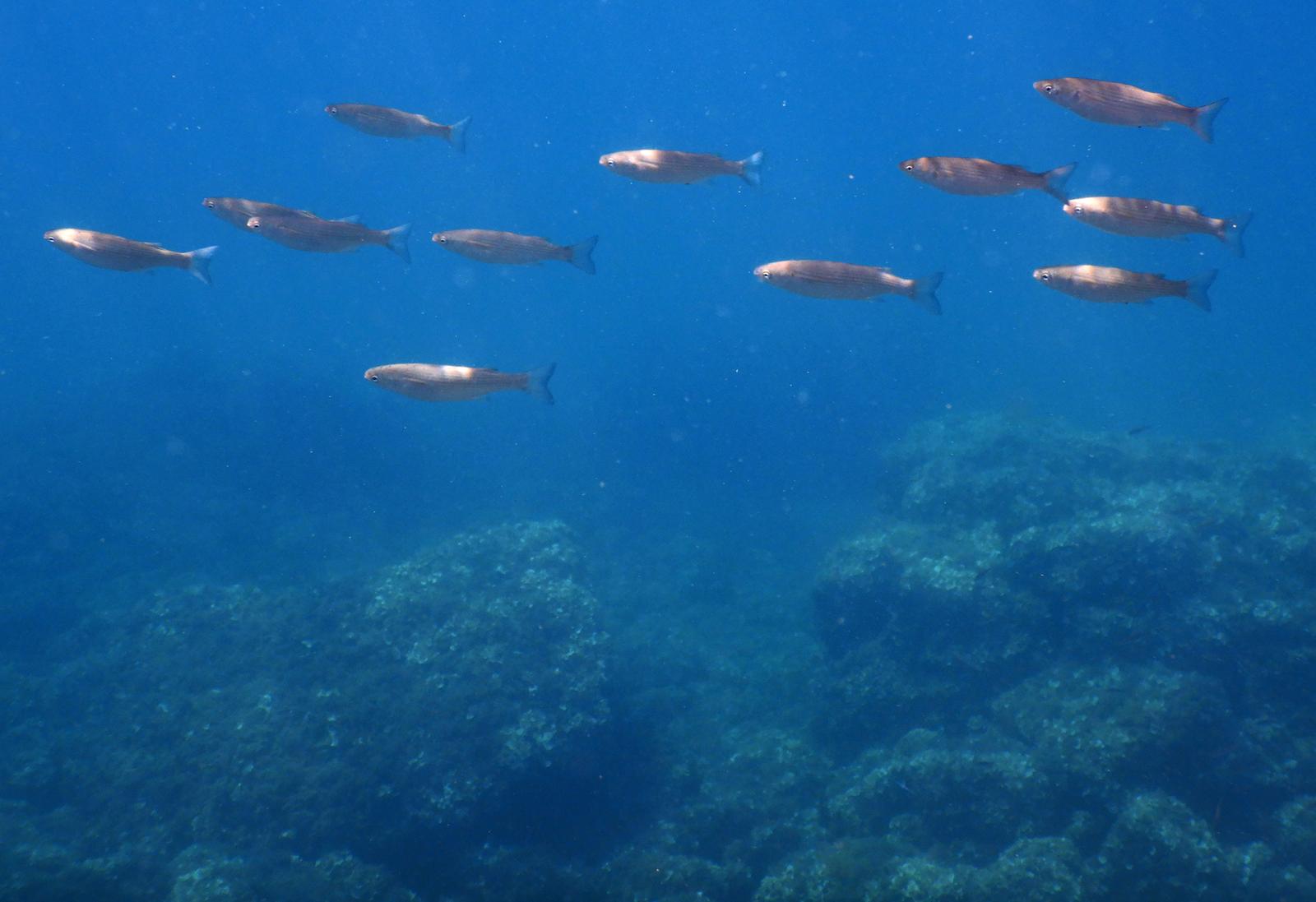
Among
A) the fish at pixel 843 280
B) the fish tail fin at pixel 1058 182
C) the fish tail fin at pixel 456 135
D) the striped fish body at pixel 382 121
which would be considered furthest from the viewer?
the fish tail fin at pixel 456 135

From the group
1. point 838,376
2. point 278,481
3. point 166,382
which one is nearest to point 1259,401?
point 838,376

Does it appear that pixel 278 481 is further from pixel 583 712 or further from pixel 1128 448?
pixel 1128 448

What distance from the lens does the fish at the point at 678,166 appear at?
6672 mm

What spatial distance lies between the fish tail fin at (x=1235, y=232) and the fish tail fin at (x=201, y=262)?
9.65 meters

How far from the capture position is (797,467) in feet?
85.6

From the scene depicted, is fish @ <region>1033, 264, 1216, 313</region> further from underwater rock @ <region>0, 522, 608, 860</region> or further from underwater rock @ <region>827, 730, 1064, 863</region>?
underwater rock @ <region>0, 522, 608, 860</region>

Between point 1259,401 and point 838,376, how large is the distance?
24019mm

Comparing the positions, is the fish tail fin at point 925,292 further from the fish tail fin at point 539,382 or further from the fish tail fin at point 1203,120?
the fish tail fin at point 539,382

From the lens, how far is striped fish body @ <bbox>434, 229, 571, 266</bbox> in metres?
7.66

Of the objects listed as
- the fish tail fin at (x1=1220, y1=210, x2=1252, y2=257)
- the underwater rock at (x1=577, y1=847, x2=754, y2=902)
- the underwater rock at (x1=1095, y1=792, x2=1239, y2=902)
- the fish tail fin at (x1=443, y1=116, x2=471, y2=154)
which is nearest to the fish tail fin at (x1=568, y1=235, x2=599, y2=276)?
the fish tail fin at (x1=443, y1=116, x2=471, y2=154)

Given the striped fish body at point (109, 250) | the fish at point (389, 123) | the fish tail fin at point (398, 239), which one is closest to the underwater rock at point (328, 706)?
the fish tail fin at point (398, 239)

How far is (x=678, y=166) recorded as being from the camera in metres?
6.69

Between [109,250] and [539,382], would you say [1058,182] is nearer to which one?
[539,382]

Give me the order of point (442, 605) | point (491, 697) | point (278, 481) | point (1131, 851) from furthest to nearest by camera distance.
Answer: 1. point (278, 481)
2. point (442, 605)
3. point (491, 697)
4. point (1131, 851)
